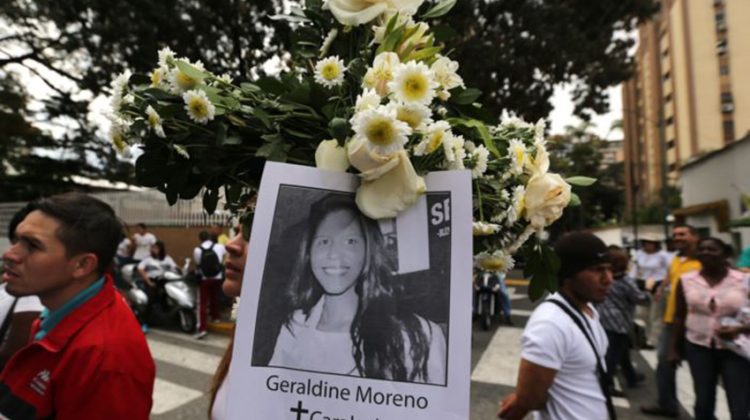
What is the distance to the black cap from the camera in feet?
7.70

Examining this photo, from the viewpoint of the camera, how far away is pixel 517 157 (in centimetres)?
116

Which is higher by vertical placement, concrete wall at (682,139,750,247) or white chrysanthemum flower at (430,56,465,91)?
concrete wall at (682,139,750,247)

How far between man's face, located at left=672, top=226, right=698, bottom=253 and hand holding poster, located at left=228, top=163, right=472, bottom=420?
511 centimetres

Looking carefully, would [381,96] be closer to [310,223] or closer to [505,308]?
[310,223]

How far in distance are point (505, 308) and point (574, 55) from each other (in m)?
5.19

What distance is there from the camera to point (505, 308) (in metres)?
8.55

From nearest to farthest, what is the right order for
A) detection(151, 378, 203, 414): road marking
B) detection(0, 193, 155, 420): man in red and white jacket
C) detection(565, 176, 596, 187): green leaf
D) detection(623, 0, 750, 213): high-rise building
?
detection(565, 176, 596, 187): green leaf
detection(0, 193, 155, 420): man in red and white jacket
detection(151, 378, 203, 414): road marking
detection(623, 0, 750, 213): high-rise building

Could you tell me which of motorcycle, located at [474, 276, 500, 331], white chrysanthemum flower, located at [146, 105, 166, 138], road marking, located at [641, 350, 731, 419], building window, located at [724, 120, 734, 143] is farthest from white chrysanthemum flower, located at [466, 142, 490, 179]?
building window, located at [724, 120, 734, 143]

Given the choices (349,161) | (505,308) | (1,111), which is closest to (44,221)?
(349,161)

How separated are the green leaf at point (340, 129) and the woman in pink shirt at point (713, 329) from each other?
3.70 metres

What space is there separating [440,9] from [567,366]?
1543 mm

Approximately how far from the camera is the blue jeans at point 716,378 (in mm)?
3529

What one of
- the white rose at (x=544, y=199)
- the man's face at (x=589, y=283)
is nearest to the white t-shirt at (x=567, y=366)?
the man's face at (x=589, y=283)

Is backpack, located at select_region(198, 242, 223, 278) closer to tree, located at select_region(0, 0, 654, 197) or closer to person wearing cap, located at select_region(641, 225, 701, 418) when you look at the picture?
tree, located at select_region(0, 0, 654, 197)
